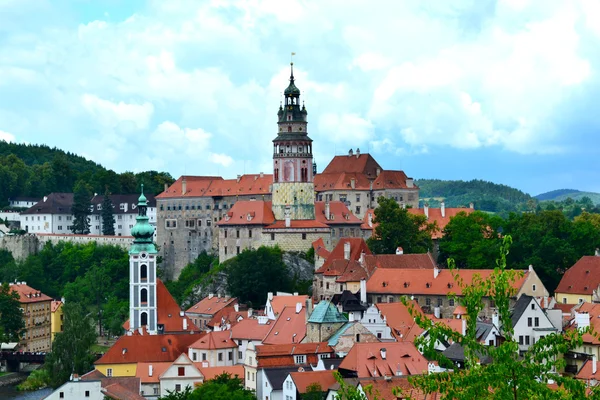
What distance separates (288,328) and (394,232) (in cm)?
2306

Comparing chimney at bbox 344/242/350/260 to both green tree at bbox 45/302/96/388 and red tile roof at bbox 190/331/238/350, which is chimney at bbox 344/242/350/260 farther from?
green tree at bbox 45/302/96/388

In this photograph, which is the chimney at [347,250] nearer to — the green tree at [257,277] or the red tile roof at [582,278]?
the green tree at [257,277]

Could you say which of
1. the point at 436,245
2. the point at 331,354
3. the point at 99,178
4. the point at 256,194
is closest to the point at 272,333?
the point at 331,354

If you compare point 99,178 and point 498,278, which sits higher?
point 99,178

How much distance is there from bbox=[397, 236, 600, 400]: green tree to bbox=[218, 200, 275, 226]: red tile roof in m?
70.4

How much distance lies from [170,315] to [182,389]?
21.1 meters

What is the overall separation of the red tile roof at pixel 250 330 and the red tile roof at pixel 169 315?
8150mm

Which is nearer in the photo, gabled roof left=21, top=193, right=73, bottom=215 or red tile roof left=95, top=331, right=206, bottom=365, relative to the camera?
red tile roof left=95, top=331, right=206, bottom=365

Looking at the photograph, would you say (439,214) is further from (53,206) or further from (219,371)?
(53,206)

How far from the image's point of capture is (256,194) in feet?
354

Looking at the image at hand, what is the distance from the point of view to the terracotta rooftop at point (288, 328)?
2692 inches

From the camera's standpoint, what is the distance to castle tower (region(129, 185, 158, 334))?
84.1 meters

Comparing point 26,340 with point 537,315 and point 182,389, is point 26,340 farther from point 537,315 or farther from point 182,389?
point 537,315

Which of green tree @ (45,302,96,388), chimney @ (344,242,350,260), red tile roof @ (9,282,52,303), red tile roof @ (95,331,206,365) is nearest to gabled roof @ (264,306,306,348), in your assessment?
red tile roof @ (95,331,206,365)
